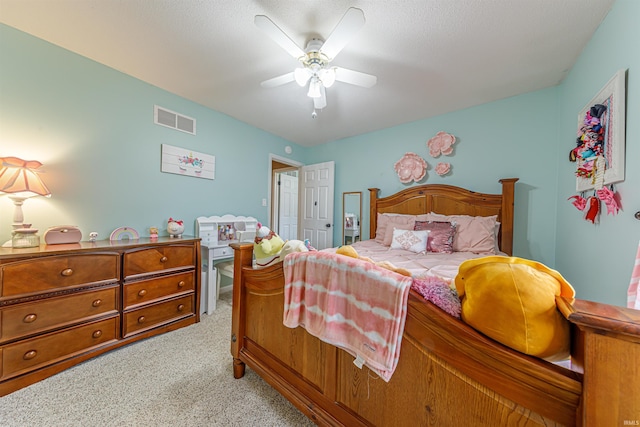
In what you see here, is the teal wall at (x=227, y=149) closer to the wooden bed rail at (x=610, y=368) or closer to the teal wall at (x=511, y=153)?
the teal wall at (x=511, y=153)

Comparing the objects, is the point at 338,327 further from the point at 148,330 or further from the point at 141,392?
the point at 148,330

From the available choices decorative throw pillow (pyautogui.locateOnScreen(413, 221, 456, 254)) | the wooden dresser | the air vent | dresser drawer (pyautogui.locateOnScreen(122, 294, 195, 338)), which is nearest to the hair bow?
decorative throw pillow (pyautogui.locateOnScreen(413, 221, 456, 254))

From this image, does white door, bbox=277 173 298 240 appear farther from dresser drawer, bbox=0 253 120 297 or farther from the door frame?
dresser drawer, bbox=0 253 120 297

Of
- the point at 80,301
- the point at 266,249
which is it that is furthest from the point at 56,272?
the point at 266,249

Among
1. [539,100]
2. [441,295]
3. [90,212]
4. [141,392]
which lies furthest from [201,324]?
[539,100]

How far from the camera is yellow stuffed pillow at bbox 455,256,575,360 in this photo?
0.56m

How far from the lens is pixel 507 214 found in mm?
2520

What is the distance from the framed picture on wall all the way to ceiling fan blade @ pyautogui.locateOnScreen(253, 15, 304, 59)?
77.6 inches

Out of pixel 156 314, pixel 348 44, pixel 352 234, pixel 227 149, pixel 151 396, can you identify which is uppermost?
pixel 348 44

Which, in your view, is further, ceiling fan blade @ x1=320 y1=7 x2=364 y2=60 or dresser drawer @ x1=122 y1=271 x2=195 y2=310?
dresser drawer @ x1=122 y1=271 x2=195 y2=310

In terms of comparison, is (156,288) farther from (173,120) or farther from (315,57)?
(315,57)

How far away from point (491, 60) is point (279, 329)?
8.89 feet

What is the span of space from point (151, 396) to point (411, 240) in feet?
7.95

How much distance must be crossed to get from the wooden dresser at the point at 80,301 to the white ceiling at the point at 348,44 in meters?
1.67
